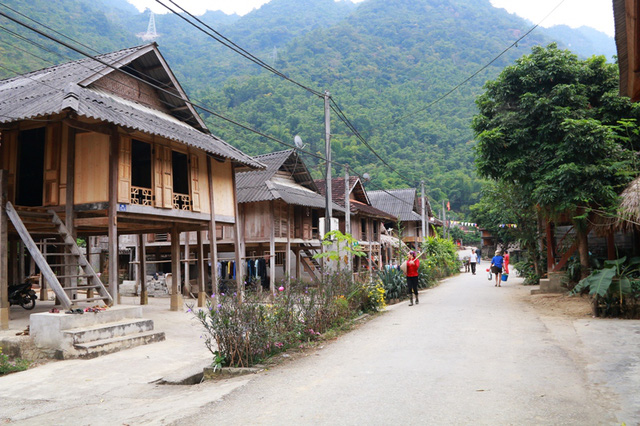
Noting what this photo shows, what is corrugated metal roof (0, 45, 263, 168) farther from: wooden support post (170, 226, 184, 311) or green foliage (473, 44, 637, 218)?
green foliage (473, 44, 637, 218)

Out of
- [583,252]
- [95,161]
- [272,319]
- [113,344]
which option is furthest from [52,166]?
[583,252]

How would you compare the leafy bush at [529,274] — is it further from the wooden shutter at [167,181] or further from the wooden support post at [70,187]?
the wooden support post at [70,187]

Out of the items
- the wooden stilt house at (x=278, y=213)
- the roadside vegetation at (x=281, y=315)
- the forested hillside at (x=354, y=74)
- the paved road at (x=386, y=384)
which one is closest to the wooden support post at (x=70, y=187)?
the paved road at (x=386, y=384)

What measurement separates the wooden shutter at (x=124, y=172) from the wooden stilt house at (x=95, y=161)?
2 centimetres

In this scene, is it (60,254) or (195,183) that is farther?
(195,183)

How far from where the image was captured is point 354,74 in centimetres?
6462

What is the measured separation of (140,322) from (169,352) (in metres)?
1.41

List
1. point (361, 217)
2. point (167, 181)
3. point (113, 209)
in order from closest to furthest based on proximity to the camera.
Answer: point (113, 209), point (167, 181), point (361, 217)

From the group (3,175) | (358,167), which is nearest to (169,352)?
(3,175)

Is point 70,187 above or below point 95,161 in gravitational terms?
below

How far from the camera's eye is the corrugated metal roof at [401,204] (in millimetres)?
43434

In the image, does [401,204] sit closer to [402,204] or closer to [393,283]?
[402,204]

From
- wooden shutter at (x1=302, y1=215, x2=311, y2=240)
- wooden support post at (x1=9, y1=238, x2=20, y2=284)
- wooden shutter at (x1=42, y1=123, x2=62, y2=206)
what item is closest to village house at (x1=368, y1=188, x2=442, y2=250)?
wooden shutter at (x1=302, y1=215, x2=311, y2=240)

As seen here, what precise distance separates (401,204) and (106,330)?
37.2 metres
